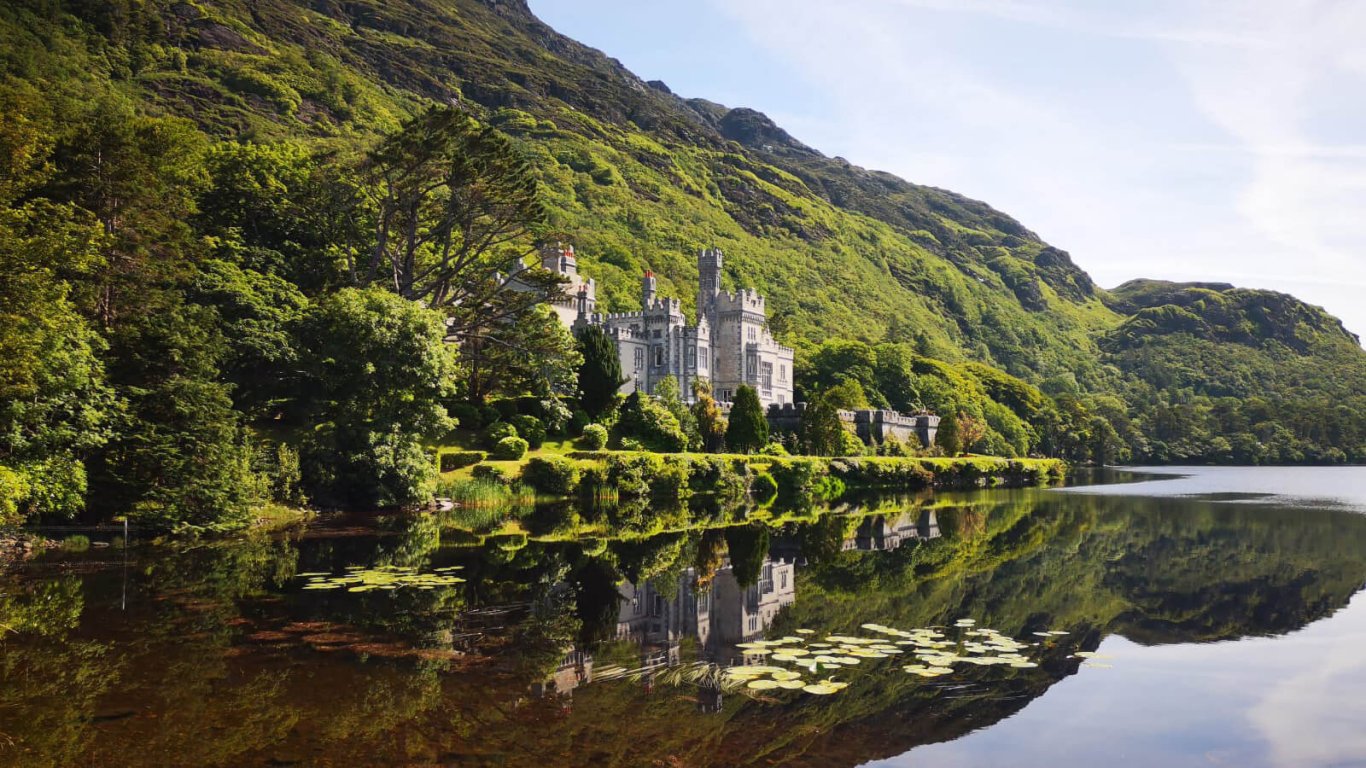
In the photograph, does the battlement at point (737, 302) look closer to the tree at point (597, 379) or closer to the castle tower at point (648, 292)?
the castle tower at point (648, 292)

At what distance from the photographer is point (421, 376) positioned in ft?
133

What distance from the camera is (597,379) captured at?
61594 mm

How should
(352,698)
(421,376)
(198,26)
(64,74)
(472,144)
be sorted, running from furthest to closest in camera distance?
(198,26), (64,74), (472,144), (421,376), (352,698)

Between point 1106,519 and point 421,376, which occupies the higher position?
point 421,376

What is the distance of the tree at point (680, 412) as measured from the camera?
64.4 meters

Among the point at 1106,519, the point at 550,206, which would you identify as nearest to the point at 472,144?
the point at 1106,519

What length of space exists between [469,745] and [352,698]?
2.65 meters

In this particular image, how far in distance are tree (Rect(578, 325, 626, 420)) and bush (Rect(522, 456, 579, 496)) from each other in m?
12.2

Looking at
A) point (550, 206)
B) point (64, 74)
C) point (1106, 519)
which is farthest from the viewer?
point (550, 206)

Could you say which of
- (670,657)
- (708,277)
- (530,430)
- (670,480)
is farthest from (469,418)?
(670,657)

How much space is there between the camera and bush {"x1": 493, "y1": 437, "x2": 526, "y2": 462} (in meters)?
50.6

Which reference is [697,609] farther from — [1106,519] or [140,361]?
[1106,519]

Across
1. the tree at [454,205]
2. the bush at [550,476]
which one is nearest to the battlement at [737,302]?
the tree at [454,205]

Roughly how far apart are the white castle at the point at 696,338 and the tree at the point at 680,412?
976 centimetres
